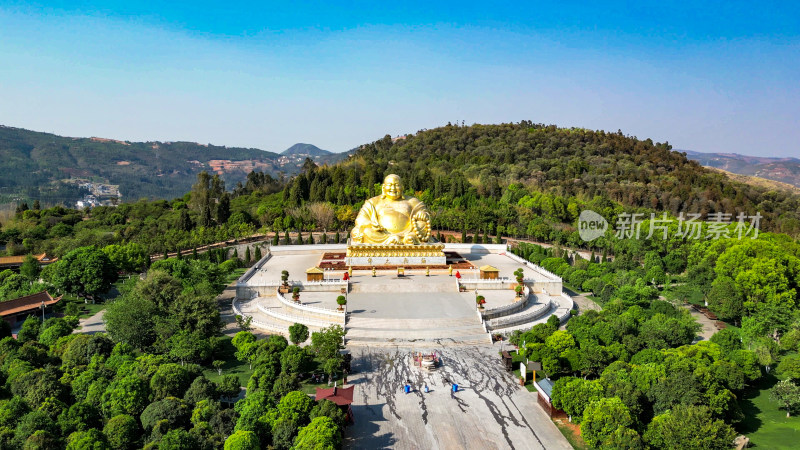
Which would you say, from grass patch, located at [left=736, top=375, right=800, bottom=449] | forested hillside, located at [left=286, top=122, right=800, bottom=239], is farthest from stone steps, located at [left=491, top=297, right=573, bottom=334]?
forested hillside, located at [left=286, top=122, right=800, bottom=239]

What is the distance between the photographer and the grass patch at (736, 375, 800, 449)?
494 inches

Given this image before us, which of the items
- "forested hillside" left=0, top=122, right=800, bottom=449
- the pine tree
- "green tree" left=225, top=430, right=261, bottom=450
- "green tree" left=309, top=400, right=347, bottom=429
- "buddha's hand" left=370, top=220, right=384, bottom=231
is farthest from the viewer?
the pine tree

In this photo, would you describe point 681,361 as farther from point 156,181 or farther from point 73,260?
point 156,181

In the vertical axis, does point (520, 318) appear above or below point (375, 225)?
below

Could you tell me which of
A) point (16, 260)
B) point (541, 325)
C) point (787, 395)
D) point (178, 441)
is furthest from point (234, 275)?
point (787, 395)

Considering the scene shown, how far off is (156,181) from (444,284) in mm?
106191

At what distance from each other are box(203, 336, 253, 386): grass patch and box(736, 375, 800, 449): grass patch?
1377 cm

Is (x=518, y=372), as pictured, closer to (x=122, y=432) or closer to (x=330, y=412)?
(x=330, y=412)

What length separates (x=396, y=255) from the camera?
27.2m

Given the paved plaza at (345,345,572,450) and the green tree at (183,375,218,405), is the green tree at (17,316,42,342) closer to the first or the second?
the green tree at (183,375,218,405)

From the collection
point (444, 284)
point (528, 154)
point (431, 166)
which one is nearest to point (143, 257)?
point (444, 284)

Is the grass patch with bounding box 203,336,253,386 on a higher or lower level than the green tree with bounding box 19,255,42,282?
lower

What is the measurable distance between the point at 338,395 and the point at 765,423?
11.2 meters

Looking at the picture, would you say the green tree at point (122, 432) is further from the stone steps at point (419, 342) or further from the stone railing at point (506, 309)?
the stone railing at point (506, 309)
